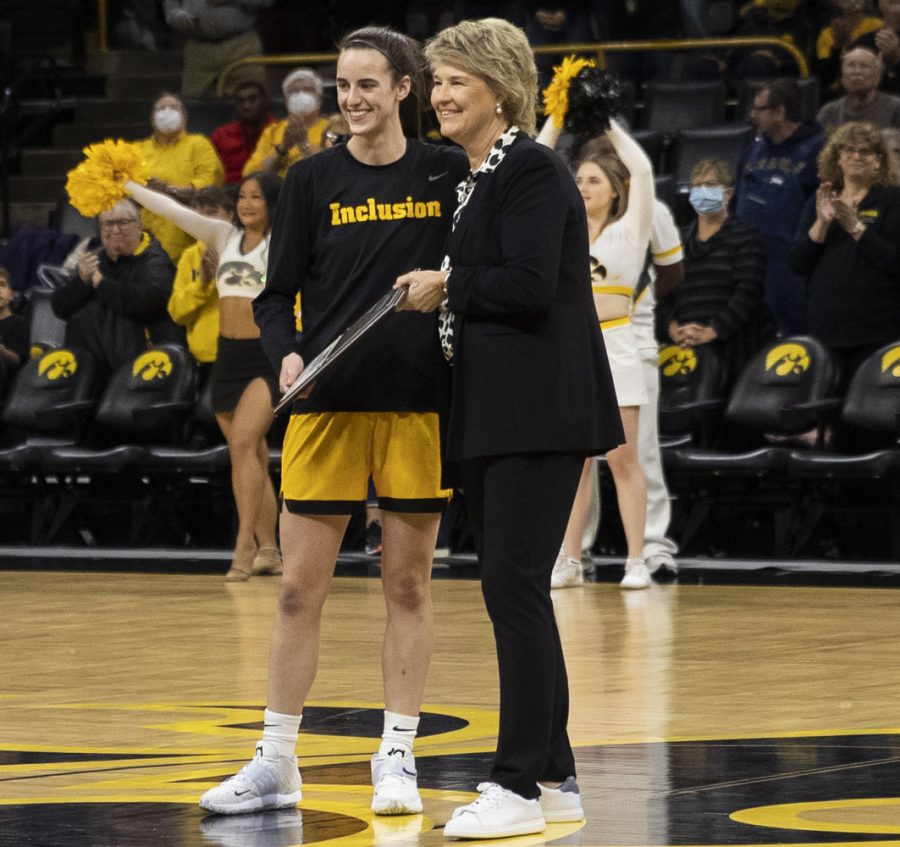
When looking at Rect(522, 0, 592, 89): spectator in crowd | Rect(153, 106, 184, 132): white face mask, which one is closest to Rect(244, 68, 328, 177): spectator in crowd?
Rect(153, 106, 184, 132): white face mask

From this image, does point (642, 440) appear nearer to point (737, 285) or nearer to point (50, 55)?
point (737, 285)

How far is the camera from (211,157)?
43.4 ft

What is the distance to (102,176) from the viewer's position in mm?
9211

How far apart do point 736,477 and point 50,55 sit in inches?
314

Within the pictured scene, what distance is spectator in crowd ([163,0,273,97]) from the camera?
15.2 metres

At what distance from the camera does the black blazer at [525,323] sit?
13.7ft

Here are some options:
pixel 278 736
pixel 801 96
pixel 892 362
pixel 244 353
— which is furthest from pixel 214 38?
pixel 278 736

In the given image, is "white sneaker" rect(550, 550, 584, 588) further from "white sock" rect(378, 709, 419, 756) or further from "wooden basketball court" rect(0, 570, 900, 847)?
"white sock" rect(378, 709, 419, 756)

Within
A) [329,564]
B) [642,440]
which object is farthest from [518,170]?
[642,440]

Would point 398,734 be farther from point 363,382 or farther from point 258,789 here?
point 363,382

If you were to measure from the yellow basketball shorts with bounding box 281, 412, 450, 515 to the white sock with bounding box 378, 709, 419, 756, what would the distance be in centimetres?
44

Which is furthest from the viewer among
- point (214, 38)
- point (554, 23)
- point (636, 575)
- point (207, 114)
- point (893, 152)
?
point (214, 38)

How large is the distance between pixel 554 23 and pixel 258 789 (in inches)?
394

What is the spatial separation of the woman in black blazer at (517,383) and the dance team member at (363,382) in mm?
Answer: 347
